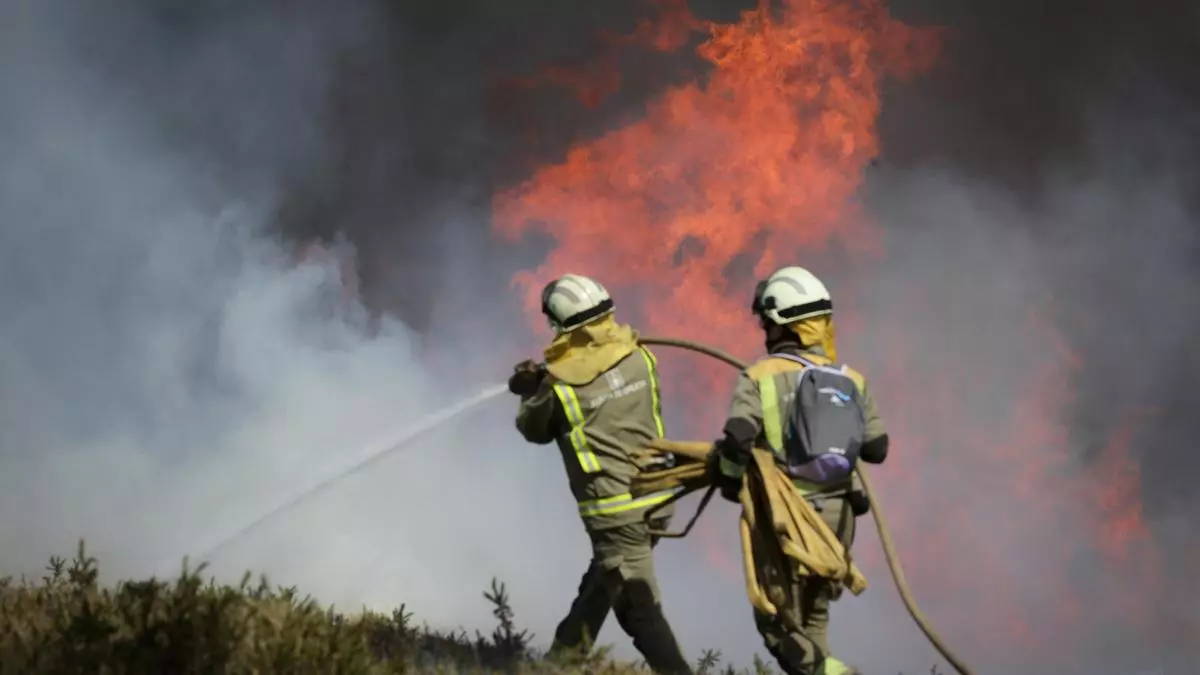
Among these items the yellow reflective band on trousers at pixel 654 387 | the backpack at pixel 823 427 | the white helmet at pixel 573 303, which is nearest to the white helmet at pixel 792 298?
the backpack at pixel 823 427

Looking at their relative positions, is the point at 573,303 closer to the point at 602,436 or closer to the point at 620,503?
the point at 602,436

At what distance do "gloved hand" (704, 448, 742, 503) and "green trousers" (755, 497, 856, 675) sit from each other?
1.39ft

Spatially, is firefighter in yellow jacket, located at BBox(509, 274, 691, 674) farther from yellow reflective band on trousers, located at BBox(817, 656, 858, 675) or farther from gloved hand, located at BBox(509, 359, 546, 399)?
yellow reflective band on trousers, located at BBox(817, 656, 858, 675)

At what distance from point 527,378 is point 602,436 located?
1.96ft

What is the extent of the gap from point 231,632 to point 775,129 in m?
12.2

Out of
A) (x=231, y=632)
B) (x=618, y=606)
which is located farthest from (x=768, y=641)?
(x=231, y=632)

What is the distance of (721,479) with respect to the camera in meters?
5.64

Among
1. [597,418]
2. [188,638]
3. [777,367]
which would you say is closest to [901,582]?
[777,367]

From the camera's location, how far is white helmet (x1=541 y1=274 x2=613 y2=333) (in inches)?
255

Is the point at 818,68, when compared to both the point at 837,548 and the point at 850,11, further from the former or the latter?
the point at 837,548

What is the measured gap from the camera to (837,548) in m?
5.37

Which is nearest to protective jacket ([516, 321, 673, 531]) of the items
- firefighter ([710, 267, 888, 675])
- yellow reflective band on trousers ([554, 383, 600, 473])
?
yellow reflective band on trousers ([554, 383, 600, 473])

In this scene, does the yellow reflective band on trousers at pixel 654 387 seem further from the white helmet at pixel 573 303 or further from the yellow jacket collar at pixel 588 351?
the white helmet at pixel 573 303

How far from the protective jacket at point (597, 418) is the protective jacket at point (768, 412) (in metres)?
0.89
